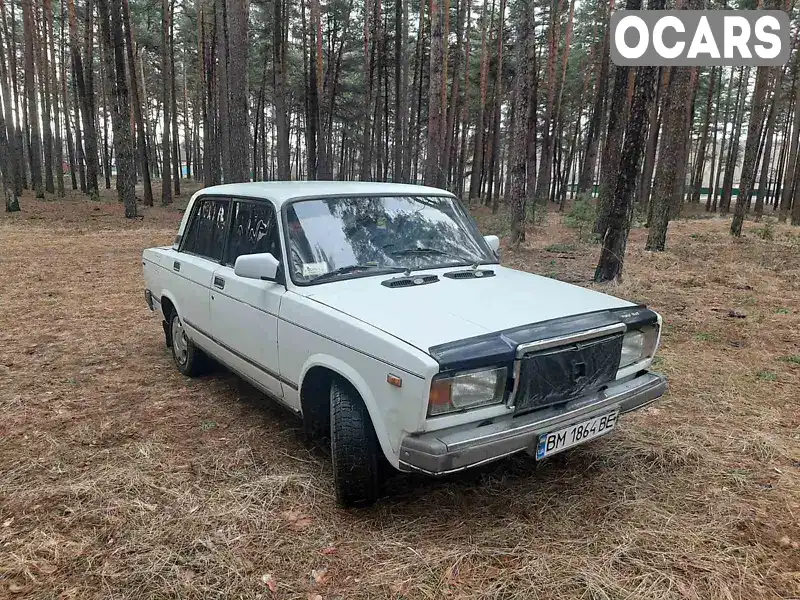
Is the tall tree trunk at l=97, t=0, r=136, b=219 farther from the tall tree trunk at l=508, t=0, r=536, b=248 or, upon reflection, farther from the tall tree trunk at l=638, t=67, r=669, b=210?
the tall tree trunk at l=638, t=67, r=669, b=210

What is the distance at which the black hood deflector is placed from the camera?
245 centimetres

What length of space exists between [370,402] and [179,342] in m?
3.22

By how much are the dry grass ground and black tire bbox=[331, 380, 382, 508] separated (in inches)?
6.2

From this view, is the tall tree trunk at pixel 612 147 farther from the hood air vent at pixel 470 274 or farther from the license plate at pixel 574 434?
the license plate at pixel 574 434

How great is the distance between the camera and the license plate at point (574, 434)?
2.68 meters

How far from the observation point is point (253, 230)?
13.1 feet

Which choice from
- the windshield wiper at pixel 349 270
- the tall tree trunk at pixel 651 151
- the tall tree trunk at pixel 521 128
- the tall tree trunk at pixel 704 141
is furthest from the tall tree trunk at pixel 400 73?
the windshield wiper at pixel 349 270

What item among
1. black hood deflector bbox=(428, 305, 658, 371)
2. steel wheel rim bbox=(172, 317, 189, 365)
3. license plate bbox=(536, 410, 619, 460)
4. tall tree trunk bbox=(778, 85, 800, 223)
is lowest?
steel wheel rim bbox=(172, 317, 189, 365)

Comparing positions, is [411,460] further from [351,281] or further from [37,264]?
[37,264]

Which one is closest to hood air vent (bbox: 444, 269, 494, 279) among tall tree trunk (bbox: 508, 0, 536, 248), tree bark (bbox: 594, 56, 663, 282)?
tree bark (bbox: 594, 56, 663, 282)

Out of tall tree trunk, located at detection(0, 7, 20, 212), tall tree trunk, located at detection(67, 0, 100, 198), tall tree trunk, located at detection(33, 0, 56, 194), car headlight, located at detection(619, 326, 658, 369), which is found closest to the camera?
car headlight, located at detection(619, 326, 658, 369)

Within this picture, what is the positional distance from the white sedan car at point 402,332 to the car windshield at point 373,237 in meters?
0.01

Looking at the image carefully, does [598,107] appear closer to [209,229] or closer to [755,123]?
[755,123]

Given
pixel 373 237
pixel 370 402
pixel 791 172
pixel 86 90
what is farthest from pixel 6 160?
pixel 791 172
